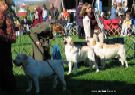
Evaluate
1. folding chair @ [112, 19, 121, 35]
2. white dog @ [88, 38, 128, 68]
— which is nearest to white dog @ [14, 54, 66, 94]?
white dog @ [88, 38, 128, 68]

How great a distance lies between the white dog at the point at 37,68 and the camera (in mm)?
10999

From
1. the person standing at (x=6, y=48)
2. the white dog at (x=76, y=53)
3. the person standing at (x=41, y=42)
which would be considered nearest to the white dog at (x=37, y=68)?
the person standing at (x=6, y=48)

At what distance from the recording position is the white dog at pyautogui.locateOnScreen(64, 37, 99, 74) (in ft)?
46.8

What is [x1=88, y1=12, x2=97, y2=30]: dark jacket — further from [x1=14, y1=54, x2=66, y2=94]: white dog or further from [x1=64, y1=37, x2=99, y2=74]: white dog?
[x1=14, y1=54, x2=66, y2=94]: white dog

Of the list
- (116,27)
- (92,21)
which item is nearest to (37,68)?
(92,21)

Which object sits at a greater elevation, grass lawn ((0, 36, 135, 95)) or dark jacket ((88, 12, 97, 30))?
dark jacket ((88, 12, 97, 30))

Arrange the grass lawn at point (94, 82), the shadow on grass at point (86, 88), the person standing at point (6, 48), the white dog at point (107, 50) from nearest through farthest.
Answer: the person standing at point (6, 48) → the shadow on grass at point (86, 88) → the grass lawn at point (94, 82) → the white dog at point (107, 50)

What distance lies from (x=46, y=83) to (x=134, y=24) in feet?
55.9

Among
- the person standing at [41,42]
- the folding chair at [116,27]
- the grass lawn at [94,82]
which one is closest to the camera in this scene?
the grass lawn at [94,82]

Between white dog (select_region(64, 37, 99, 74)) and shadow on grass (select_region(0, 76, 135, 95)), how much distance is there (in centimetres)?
145

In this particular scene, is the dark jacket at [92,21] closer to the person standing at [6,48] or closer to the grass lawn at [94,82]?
the grass lawn at [94,82]

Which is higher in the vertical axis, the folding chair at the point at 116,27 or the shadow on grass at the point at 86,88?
the shadow on grass at the point at 86,88

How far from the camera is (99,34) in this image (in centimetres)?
1603

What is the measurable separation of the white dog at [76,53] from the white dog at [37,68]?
284 centimetres
